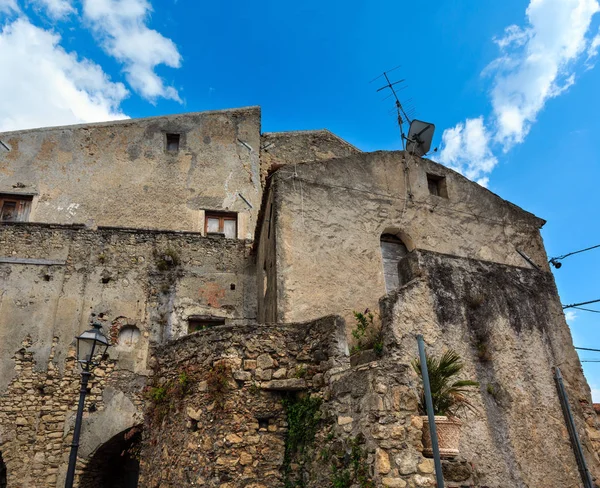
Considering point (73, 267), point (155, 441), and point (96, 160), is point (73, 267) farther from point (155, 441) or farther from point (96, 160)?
point (155, 441)

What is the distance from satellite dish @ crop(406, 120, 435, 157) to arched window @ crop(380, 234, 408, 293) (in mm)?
3242

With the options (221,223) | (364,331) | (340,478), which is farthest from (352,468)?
(221,223)

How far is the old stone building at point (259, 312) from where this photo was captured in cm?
652

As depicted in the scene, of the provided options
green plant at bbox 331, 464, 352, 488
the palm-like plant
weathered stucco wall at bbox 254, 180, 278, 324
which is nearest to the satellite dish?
weathered stucco wall at bbox 254, 180, 278, 324

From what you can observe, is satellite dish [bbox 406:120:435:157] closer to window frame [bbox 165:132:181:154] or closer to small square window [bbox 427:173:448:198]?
small square window [bbox 427:173:448:198]

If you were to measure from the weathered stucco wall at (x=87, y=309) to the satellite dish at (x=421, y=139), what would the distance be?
5294mm

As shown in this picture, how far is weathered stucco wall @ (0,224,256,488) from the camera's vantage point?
482 inches

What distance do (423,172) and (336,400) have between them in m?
7.76

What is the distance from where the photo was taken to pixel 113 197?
1758cm

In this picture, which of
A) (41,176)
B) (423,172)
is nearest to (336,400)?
(423,172)

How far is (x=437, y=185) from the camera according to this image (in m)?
13.0

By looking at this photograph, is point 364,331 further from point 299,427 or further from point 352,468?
point 352,468

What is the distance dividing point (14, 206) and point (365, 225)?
12432 millimetres

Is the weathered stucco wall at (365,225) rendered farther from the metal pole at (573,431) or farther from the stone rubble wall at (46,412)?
the stone rubble wall at (46,412)
